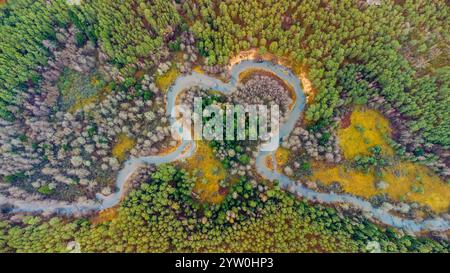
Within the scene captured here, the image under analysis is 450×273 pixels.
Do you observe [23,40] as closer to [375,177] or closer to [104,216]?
[104,216]

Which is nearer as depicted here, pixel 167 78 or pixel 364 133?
pixel 364 133

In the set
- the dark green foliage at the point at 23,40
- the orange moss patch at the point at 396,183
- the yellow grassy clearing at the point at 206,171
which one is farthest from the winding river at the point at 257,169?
the dark green foliage at the point at 23,40

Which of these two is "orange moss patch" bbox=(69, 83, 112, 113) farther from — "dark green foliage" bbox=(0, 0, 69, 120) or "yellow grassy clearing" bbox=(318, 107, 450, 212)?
"yellow grassy clearing" bbox=(318, 107, 450, 212)

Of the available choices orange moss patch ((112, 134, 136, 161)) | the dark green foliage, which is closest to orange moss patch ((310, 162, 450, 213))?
orange moss patch ((112, 134, 136, 161))

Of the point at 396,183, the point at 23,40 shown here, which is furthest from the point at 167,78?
the point at 396,183

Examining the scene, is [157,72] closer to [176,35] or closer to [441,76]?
[176,35]

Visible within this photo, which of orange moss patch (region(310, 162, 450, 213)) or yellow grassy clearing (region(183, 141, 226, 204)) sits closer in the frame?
A: yellow grassy clearing (region(183, 141, 226, 204))

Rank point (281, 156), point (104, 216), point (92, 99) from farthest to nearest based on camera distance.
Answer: point (92, 99)
point (281, 156)
point (104, 216)
